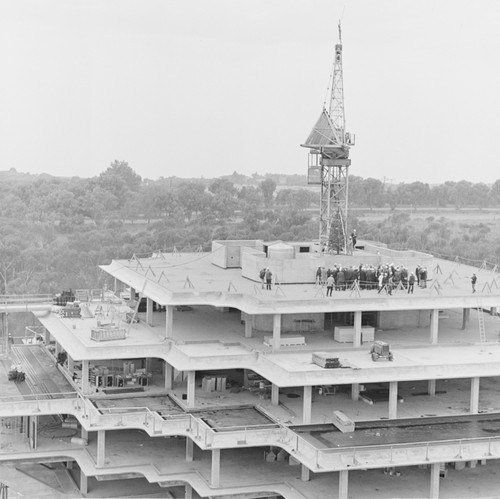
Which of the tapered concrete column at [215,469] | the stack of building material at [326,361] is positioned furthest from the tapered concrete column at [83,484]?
the stack of building material at [326,361]

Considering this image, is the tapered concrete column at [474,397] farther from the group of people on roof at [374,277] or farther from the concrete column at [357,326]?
the group of people on roof at [374,277]

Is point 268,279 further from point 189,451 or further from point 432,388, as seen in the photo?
point 189,451

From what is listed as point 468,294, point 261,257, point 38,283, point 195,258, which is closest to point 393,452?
point 468,294

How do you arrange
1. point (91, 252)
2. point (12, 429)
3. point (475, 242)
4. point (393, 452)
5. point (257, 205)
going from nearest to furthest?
1. point (393, 452)
2. point (12, 429)
3. point (91, 252)
4. point (475, 242)
5. point (257, 205)

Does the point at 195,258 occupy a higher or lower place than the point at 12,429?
higher

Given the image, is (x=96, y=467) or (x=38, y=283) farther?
→ (x=38, y=283)

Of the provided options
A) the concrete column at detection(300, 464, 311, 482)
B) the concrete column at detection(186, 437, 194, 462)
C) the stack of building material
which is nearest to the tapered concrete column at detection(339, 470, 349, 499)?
the concrete column at detection(300, 464, 311, 482)

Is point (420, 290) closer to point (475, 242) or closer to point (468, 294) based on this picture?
point (468, 294)

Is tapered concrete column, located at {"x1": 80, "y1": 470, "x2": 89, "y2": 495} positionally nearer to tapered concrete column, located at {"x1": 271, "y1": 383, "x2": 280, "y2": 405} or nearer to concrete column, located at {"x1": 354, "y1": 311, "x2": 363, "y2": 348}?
tapered concrete column, located at {"x1": 271, "y1": 383, "x2": 280, "y2": 405}

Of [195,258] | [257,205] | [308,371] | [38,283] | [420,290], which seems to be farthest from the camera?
[257,205]
